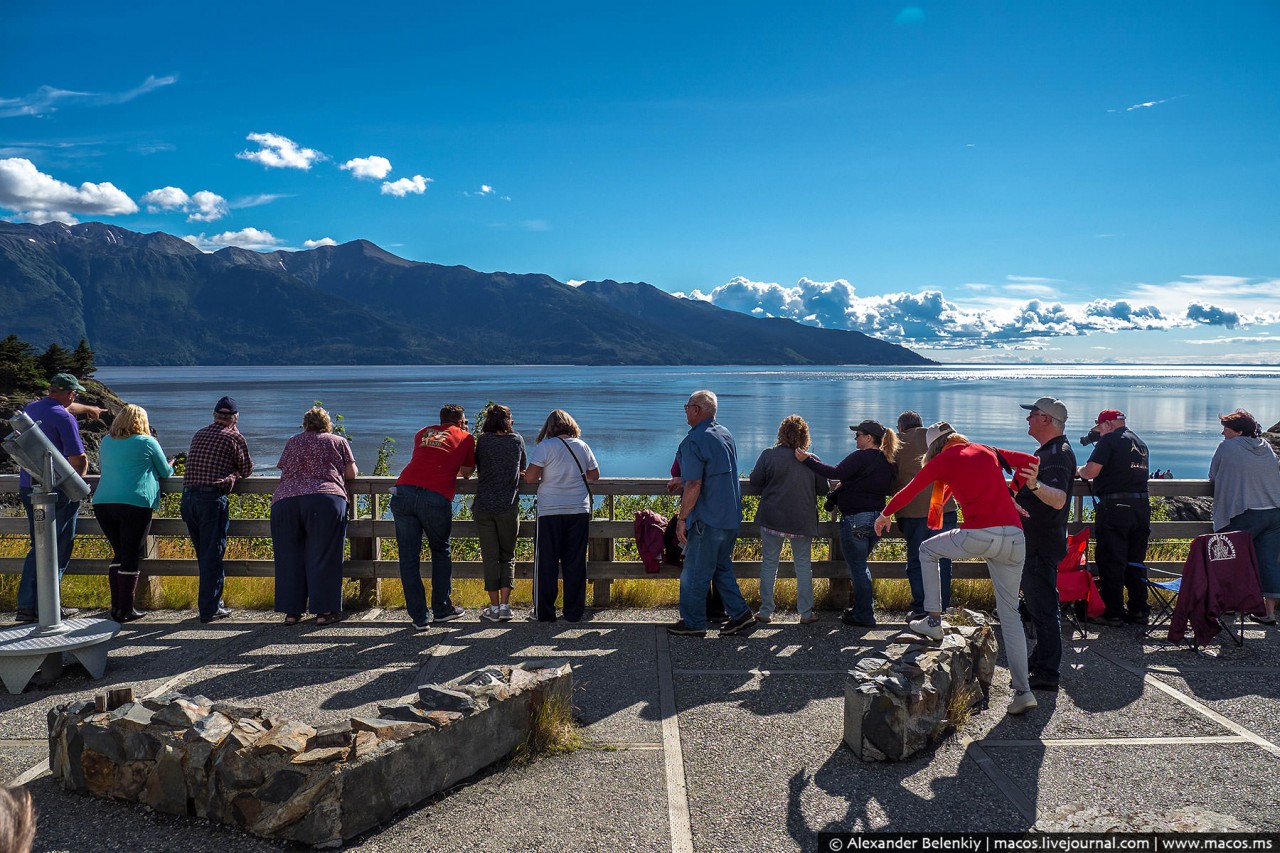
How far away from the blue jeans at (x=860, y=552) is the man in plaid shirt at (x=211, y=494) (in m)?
5.20

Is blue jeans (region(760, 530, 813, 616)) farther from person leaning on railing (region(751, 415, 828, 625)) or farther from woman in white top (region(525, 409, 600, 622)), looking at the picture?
woman in white top (region(525, 409, 600, 622))

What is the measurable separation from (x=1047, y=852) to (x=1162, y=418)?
266ft

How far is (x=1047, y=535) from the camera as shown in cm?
568

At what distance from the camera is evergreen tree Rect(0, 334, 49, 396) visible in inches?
1383

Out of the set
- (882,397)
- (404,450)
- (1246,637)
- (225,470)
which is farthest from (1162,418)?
(225,470)

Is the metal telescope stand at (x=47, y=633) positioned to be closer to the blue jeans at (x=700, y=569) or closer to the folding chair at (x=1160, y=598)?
the blue jeans at (x=700, y=569)

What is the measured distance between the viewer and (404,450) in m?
44.2

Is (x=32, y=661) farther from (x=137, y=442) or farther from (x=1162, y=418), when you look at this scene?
(x=1162, y=418)

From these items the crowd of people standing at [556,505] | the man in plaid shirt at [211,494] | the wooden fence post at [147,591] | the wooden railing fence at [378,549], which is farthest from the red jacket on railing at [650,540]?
the wooden fence post at [147,591]

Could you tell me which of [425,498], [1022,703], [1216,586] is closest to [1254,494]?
[1216,586]

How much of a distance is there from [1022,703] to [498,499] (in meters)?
4.29

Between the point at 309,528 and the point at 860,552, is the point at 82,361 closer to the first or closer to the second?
the point at 309,528

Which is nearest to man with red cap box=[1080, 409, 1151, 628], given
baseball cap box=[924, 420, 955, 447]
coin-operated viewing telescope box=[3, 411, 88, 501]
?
baseball cap box=[924, 420, 955, 447]

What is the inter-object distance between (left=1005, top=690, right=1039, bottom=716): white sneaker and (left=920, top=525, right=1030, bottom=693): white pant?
0.13 ft
